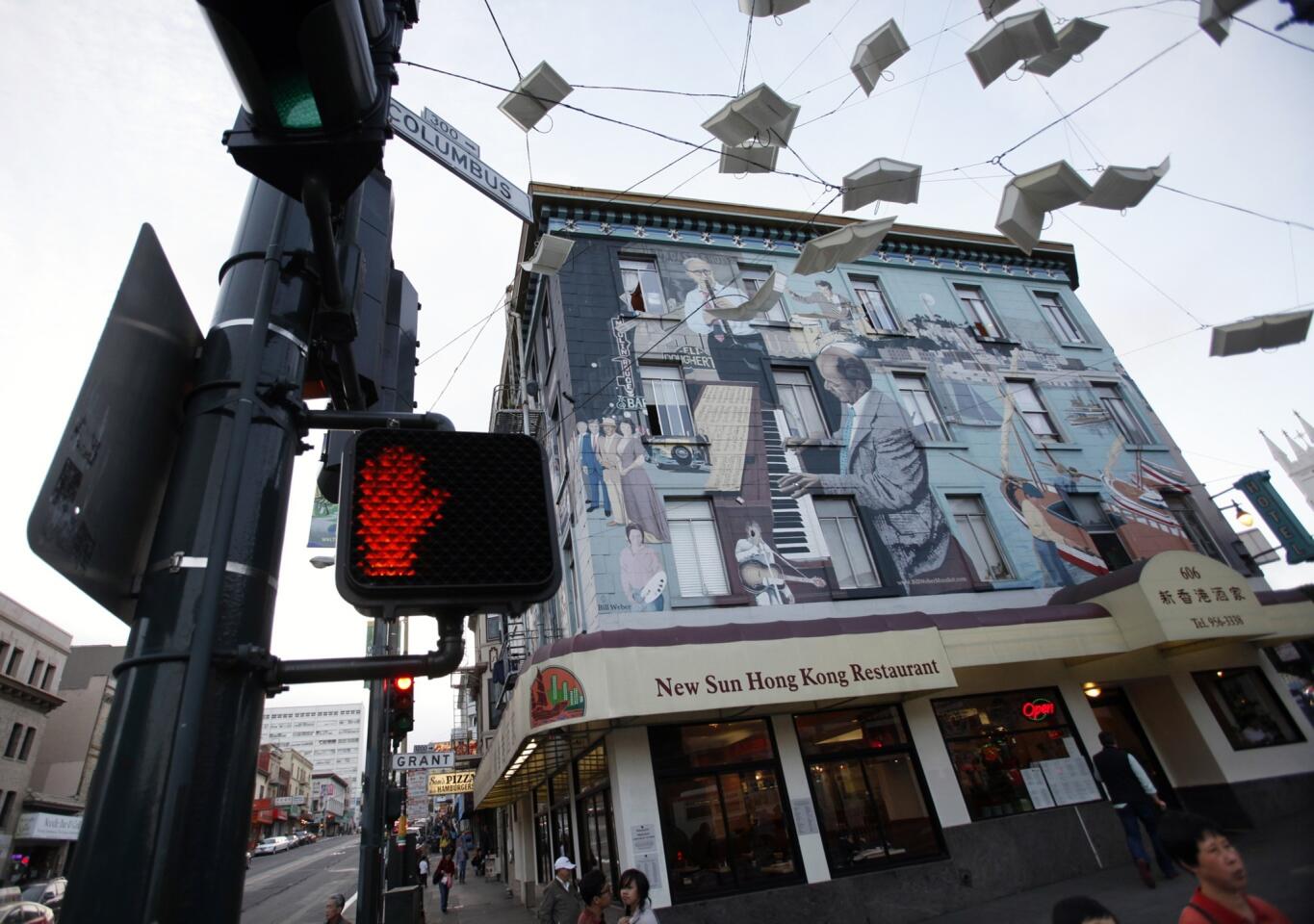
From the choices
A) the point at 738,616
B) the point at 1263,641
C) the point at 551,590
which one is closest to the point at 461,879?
the point at 738,616

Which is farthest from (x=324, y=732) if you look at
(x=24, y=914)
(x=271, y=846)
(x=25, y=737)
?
(x=24, y=914)

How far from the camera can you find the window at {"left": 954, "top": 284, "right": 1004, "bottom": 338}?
Result: 1930cm

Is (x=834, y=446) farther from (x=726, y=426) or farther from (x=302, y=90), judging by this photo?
(x=302, y=90)

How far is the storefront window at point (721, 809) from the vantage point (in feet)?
34.8

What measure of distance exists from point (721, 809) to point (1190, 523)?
15.2 metres

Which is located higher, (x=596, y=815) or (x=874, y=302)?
(x=874, y=302)

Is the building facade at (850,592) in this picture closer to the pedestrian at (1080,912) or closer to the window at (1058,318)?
the window at (1058,318)

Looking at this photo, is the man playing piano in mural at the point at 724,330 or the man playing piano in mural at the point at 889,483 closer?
the man playing piano in mural at the point at 889,483

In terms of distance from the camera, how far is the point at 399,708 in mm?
10352

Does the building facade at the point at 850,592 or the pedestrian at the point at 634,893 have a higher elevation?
the building facade at the point at 850,592

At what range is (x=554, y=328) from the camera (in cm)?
1639

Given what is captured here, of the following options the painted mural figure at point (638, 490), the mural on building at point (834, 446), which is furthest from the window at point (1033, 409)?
the painted mural figure at point (638, 490)

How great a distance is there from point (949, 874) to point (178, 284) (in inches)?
536

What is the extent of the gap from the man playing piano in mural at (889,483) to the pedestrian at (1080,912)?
11.0m
